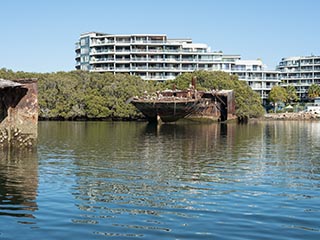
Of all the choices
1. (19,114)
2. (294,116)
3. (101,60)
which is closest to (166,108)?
(19,114)

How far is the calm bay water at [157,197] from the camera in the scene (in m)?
14.3

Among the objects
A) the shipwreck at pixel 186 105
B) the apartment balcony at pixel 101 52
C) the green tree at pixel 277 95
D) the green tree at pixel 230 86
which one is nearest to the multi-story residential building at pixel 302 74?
the green tree at pixel 277 95

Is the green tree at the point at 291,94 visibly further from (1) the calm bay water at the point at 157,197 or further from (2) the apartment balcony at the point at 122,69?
(1) the calm bay water at the point at 157,197

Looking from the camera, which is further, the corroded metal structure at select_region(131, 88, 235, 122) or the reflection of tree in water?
the corroded metal structure at select_region(131, 88, 235, 122)

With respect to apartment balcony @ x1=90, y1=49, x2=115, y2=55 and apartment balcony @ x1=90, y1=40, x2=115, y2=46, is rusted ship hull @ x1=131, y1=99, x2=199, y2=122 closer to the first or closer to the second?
apartment balcony @ x1=90, y1=49, x2=115, y2=55

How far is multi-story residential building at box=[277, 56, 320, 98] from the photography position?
184m

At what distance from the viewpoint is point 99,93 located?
11356cm

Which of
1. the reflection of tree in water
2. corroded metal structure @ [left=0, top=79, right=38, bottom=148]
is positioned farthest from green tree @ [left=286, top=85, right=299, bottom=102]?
the reflection of tree in water

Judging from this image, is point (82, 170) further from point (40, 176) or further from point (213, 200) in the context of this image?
point (213, 200)

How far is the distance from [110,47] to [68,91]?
50.8m

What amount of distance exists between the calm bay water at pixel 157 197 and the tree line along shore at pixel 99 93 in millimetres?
76330

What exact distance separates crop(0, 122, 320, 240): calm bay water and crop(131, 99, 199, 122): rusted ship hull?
50.7 meters

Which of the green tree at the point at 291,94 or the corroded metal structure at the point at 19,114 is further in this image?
the green tree at the point at 291,94

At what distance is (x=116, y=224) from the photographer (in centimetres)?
1485
